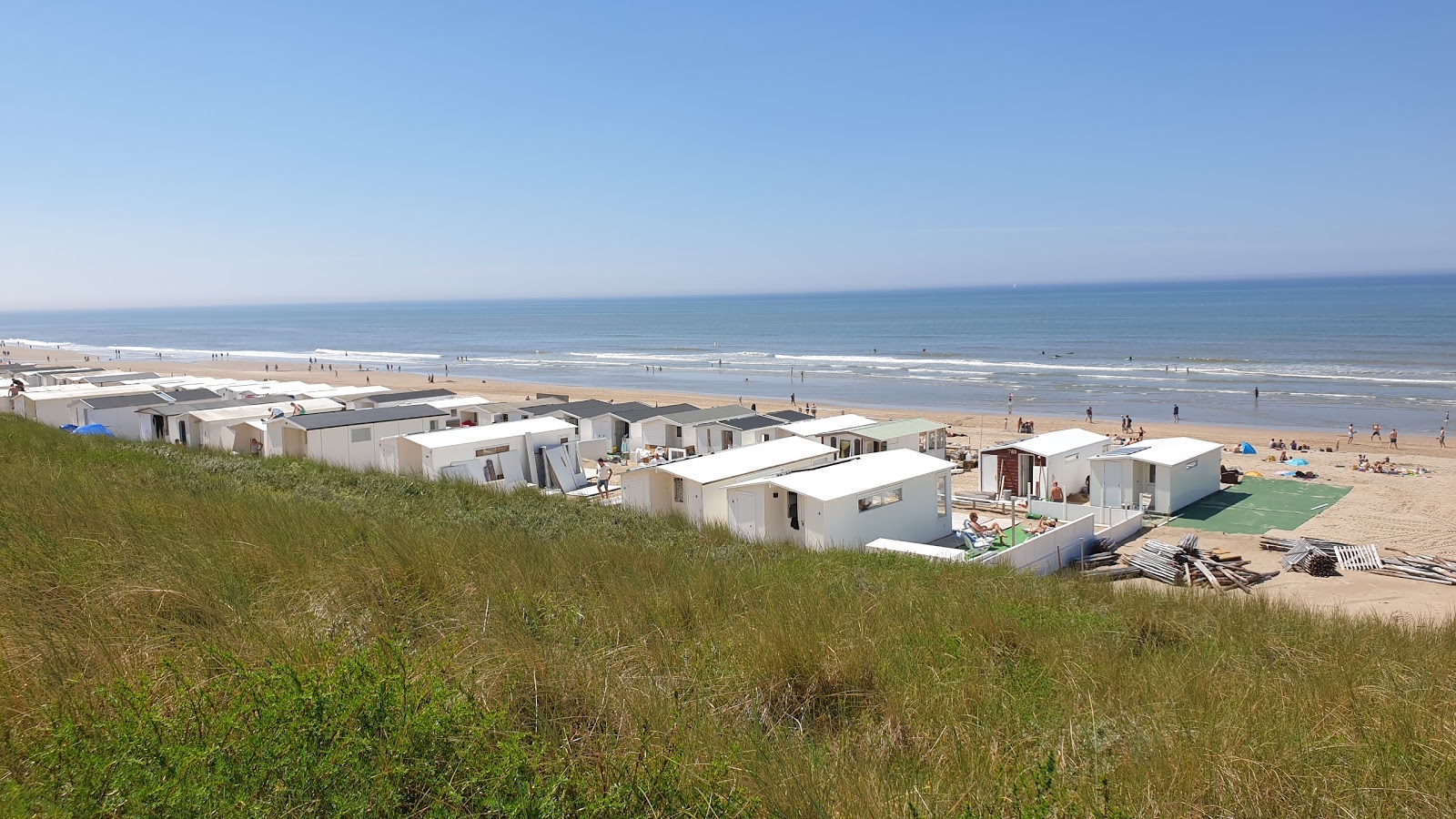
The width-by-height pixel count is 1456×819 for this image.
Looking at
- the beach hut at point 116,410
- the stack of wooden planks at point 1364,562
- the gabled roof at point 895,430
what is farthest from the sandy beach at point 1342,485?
the beach hut at point 116,410

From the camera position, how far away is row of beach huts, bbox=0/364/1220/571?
1537cm

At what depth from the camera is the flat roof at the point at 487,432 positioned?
20562mm

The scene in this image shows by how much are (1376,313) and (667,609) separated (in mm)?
116163

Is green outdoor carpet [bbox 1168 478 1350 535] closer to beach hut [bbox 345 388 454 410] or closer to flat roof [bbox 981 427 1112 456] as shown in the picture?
flat roof [bbox 981 427 1112 456]

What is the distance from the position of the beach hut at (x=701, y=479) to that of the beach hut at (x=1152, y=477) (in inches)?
265

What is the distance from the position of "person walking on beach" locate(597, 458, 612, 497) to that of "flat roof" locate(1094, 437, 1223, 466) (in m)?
11.4

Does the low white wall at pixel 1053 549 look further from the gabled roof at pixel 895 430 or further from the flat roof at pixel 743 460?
the gabled roof at pixel 895 430

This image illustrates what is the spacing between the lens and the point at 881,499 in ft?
51.4

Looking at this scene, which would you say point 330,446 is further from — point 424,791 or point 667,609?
point 424,791

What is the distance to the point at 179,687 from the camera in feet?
8.56

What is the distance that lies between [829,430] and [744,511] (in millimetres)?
7890

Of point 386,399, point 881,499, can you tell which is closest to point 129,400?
point 386,399

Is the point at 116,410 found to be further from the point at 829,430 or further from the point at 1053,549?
the point at 1053,549

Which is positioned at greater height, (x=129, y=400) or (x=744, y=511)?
(x=129, y=400)
